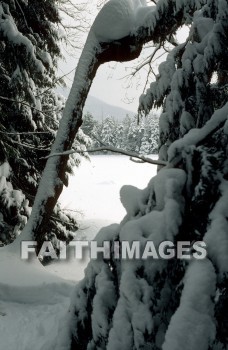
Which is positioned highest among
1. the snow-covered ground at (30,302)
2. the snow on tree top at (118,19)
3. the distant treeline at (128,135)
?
the distant treeline at (128,135)

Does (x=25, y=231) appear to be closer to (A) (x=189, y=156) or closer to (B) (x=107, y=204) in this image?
(A) (x=189, y=156)

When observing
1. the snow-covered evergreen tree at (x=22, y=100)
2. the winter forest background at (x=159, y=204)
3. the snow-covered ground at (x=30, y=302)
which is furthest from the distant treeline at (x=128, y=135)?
the snow-covered ground at (x=30, y=302)

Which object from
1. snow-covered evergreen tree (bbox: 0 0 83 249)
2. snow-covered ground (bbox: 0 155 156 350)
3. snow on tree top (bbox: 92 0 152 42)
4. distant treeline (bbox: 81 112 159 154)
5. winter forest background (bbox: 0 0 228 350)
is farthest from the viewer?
distant treeline (bbox: 81 112 159 154)

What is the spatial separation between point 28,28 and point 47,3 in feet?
2.77

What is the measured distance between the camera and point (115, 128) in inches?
3455

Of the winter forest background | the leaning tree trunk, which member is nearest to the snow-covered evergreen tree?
the winter forest background

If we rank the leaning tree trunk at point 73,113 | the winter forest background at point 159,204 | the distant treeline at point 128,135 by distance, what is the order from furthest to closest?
the distant treeline at point 128,135 → the leaning tree trunk at point 73,113 → the winter forest background at point 159,204

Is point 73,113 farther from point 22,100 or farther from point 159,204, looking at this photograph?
point 159,204

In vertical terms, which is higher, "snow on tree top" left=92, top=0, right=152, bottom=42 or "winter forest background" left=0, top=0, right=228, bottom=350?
"snow on tree top" left=92, top=0, right=152, bottom=42

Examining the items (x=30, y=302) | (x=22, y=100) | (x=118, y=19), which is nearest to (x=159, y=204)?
(x=30, y=302)

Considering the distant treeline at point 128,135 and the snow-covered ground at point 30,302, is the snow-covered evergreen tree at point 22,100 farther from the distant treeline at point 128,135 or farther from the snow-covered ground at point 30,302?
the distant treeline at point 128,135

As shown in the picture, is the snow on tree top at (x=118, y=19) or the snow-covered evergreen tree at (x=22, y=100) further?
the snow-covered evergreen tree at (x=22, y=100)

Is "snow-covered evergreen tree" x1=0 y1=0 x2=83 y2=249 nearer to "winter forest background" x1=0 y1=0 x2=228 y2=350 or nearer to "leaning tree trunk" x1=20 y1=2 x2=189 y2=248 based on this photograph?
"winter forest background" x1=0 y1=0 x2=228 y2=350

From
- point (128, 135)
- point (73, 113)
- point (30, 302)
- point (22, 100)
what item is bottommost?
point (30, 302)
